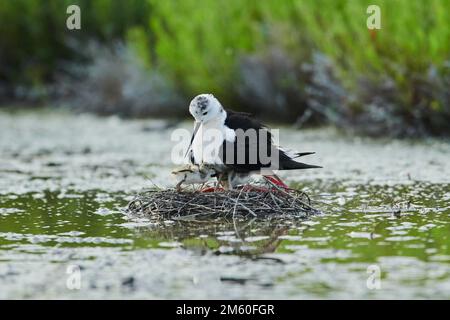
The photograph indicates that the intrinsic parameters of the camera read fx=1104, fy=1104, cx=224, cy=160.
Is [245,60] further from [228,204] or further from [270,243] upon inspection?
[270,243]

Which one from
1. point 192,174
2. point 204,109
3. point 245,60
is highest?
point 245,60

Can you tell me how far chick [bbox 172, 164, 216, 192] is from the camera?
7.97 metres

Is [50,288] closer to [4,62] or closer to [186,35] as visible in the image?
[186,35]

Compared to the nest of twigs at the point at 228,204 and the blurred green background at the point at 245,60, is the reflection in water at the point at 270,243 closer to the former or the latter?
the nest of twigs at the point at 228,204

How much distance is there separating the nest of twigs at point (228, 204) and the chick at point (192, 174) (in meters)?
0.10

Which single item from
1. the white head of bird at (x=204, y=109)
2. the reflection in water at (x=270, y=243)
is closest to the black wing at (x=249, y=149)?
the white head of bird at (x=204, y=109)

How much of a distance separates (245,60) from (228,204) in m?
8.41

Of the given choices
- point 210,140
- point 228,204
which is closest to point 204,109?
point 210,140

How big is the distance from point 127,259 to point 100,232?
1.04 meters

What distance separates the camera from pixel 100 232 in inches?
300

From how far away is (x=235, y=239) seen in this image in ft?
23.6

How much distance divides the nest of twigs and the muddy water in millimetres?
147
